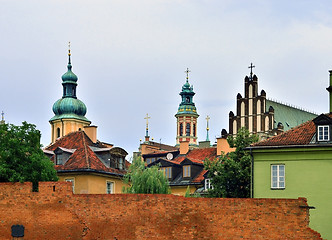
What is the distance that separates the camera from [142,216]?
114 ft

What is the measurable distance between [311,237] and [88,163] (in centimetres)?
2411

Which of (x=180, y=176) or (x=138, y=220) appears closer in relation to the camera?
(x=138, y=220)

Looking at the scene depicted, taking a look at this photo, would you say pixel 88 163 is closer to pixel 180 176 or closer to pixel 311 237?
pixel 180 176

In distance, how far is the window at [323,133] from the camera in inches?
1657

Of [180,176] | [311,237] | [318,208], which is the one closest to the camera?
[311,237]

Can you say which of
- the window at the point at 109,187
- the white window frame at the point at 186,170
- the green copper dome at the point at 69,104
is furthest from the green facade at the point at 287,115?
the window at the point at 109,187

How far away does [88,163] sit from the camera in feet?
181

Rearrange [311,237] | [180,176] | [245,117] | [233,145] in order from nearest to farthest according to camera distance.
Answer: [311,237]
[233,145]
[180,176]
[245,117]

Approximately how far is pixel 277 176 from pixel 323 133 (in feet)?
10.1

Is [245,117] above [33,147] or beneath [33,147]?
above

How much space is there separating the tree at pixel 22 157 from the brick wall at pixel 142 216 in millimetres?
3883

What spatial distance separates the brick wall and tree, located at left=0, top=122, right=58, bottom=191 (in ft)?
12.7

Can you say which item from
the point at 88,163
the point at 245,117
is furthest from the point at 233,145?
the point at 245,117

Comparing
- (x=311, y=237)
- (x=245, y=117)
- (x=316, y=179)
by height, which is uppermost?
(x=245, y=117)
